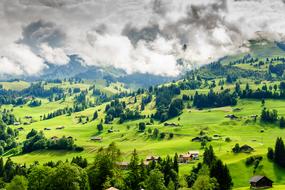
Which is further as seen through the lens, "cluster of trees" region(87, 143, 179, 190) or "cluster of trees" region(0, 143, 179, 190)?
"cluster of trees" region(87, 143, 179, 190)

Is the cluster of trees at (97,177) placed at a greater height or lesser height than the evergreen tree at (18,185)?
greater

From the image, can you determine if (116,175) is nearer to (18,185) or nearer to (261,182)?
(18,185)

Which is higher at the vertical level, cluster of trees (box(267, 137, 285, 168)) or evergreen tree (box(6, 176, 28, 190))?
cluster of trees (box(267, 137, 285, 168))

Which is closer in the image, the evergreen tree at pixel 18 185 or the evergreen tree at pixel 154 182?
the evergreen tree at pixel 154 182

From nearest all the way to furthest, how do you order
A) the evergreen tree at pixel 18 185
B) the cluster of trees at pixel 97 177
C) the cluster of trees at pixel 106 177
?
the cluster of trees at pixel 97 177 → the cluster of trees at pixel 106 177 → the evergreen tree at pixel 18 185

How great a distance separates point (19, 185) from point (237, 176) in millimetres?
96665

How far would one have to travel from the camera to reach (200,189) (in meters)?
134

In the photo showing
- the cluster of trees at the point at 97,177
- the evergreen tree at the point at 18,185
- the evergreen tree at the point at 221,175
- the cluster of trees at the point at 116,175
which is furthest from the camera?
the evergreen tree at the point at 221,175

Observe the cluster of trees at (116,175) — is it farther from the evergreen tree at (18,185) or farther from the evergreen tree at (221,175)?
the evergreen tree at (18,185)

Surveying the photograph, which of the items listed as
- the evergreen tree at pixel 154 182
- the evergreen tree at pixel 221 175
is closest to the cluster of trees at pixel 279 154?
the evergreen tree at pixel 221 175

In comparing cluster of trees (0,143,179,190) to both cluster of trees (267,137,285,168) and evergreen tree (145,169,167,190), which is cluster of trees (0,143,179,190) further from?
cluster of trees (267,137,285,168)

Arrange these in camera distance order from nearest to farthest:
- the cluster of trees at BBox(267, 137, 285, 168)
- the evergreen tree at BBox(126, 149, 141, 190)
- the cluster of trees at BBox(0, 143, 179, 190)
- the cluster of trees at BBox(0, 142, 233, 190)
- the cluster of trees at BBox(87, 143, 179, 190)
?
1. the cluster of trees at BBox(0, 143, 179, 190)
2. the cluster of trees at BBox(0, 142, 233, 190)
3. the cluster of trees at BBox(87, 143, 179, 190)
4. the evergreen tree at BBox(126, 149, 141, 190)
5. the cluster of trees at BBox(267, 137, 285, 168)

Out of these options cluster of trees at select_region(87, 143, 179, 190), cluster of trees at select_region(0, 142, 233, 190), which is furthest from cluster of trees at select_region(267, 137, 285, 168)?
cluster of trees at select_region(87, 143, 179, 190)

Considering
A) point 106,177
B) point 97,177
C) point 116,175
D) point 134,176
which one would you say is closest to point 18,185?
point 97,177
